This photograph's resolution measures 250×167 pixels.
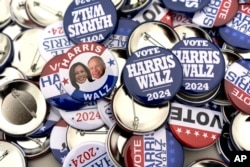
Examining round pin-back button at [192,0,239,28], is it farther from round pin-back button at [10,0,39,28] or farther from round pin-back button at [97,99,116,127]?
round pin-back button at [10,0,39,28]

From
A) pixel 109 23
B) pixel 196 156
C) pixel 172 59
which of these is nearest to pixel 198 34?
pixel 172 59

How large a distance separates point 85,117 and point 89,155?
14 centimetres

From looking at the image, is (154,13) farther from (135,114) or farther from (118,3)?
(135,114)

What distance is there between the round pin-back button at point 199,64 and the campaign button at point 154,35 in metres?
0.07

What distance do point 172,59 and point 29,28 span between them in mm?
590

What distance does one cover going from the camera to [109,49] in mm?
1593

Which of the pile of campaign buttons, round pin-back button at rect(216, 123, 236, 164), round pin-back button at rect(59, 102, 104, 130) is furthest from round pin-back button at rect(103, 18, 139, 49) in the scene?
round pin-back button at rect(216, 123, 236, 164)

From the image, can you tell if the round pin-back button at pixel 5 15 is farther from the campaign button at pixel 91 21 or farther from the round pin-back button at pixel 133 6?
the round pin-back button at pixel 133 6

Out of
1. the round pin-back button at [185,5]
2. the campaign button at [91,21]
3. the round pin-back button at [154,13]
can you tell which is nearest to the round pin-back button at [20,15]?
the campaign button at [91,21]

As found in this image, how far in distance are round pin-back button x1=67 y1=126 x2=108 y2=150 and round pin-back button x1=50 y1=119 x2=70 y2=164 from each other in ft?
0.06

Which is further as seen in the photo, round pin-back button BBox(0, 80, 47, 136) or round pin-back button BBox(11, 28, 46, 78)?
round pin-back button BBox(11, 28, 46, 78)

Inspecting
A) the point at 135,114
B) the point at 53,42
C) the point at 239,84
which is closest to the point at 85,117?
the point at 135,114

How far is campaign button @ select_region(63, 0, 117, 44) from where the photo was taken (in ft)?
5.25

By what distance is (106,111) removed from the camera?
151 cm
